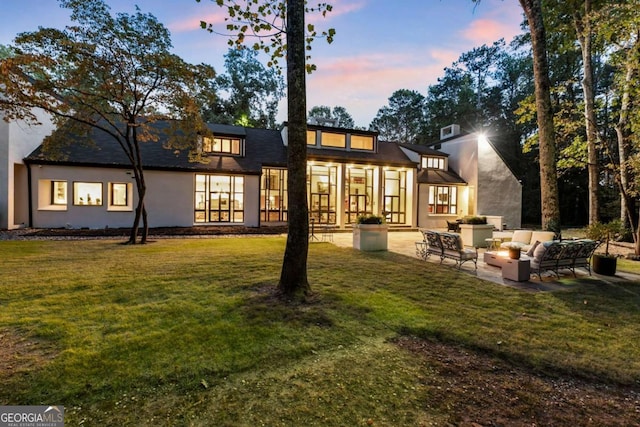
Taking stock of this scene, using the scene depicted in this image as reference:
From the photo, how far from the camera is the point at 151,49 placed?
10789 mm

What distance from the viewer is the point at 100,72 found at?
35.1 feet

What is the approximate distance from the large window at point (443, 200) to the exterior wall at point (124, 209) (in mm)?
13311

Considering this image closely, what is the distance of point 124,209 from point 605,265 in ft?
67.5

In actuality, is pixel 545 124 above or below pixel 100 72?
below

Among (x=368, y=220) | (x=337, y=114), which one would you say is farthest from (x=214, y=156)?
(x=337, y=114)

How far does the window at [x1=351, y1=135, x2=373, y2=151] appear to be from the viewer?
73.7 ft

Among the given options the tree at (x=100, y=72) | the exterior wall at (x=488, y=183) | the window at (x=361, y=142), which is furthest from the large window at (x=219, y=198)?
the exterior wall at (x=488, y=183)

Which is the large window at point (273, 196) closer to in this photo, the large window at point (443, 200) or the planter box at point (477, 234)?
the large window at point (443, 200)

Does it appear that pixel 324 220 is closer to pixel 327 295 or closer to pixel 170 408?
pixel 327 295

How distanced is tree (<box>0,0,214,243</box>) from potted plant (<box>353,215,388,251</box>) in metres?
7.82

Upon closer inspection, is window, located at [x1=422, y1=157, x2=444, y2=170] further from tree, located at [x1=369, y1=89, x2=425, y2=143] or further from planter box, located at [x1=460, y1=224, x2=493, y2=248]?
tree, located at [x1=369, y1=89, x2=425, y2=143]

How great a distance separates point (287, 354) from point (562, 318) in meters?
4.81

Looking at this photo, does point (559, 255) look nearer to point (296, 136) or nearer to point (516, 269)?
point (516, 269)

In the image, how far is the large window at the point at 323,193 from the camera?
2230cm
